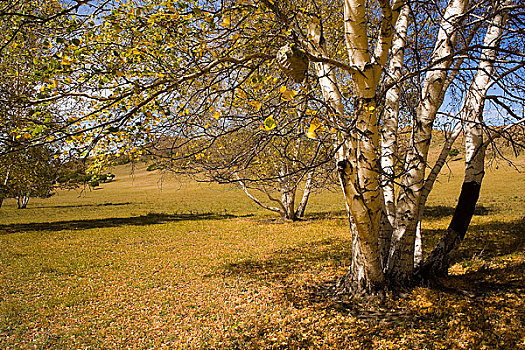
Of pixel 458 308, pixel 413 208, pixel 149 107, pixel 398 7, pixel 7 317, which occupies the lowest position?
pixel 7 317

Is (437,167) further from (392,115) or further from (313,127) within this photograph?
(313,127)

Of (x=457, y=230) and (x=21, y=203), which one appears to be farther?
(x=21, y=203)

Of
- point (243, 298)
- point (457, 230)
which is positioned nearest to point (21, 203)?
point (243, 298)

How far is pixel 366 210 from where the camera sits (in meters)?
4.38

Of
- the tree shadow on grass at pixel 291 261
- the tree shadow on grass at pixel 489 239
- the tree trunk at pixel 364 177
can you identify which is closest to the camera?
the tree trunk at pixel 364 177

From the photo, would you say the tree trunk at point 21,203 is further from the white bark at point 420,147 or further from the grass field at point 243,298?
the white bark at point 420,147

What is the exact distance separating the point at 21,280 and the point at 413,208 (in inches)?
411

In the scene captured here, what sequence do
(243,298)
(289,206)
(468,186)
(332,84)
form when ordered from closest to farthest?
(332,84), (468,186), (243,298), (289,206)

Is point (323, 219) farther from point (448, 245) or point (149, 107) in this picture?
point (149, 107)

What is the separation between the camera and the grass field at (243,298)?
4734 millimetres

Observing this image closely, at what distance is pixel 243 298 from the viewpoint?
266 inches

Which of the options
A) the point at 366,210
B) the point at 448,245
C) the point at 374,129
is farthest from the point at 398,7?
the point at 448,245

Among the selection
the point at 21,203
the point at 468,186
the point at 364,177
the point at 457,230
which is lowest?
the point at 21,203

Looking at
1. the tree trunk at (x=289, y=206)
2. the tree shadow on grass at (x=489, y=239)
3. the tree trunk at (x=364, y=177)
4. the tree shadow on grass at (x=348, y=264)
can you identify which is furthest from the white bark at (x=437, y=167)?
the tree trunk at (x=289, y=206)
